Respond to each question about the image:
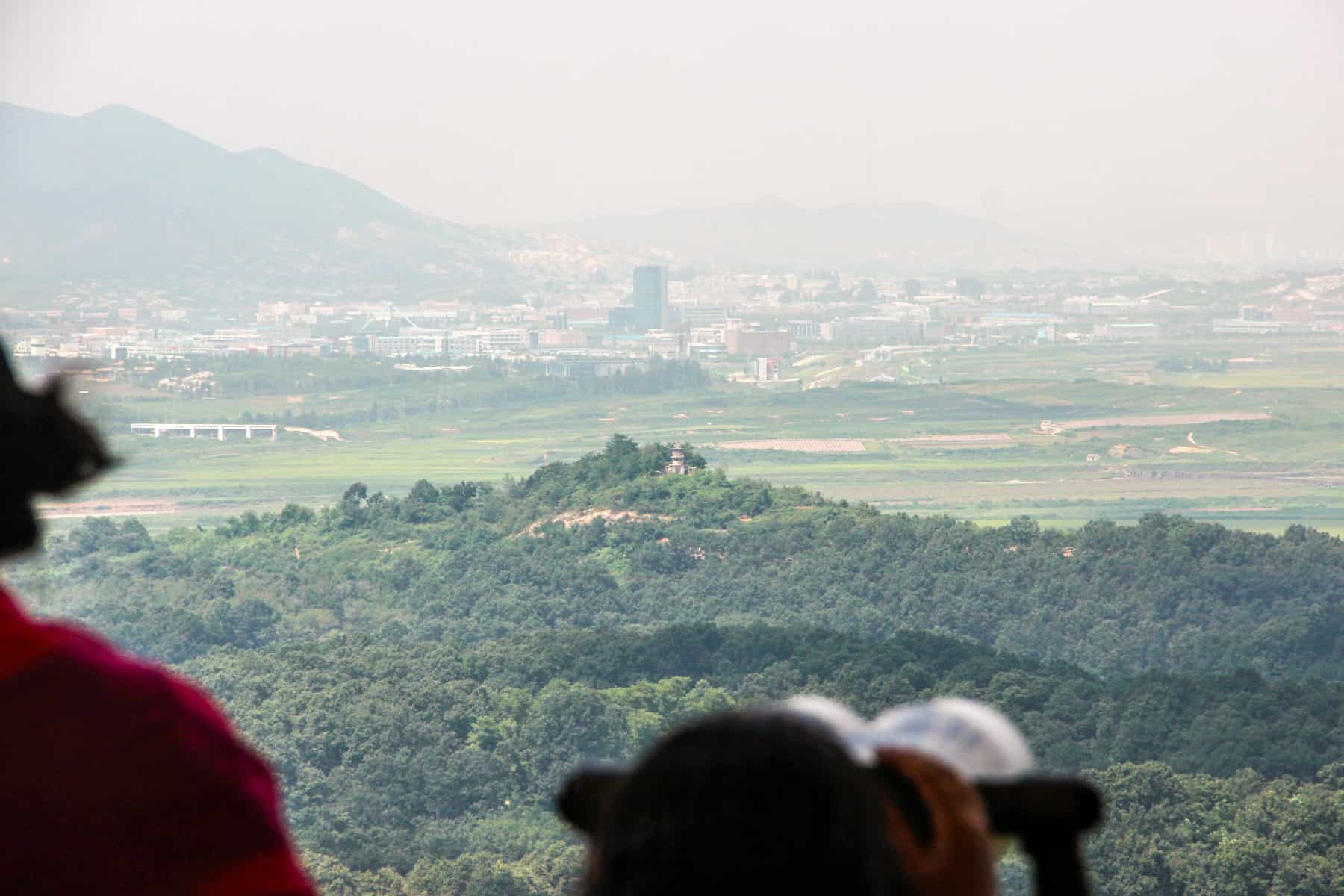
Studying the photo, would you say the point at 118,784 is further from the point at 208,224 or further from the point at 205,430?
the point at 208,224

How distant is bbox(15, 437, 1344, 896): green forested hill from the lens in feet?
39.8

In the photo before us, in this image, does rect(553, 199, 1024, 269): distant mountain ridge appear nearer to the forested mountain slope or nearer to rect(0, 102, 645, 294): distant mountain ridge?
rect(0, 102, 645, 294): distant mountain ridge

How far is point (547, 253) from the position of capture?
208ft

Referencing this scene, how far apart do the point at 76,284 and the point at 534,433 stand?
14826 millimetres

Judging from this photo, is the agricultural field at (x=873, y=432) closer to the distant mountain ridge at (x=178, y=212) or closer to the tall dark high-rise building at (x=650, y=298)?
the tall dark high-rise building at (x=650, y=298)

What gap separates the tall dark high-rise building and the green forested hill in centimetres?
2845

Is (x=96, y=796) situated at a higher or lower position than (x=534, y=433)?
higher

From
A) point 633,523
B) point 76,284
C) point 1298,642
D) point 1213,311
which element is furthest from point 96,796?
point 1213,311

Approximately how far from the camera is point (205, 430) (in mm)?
34906

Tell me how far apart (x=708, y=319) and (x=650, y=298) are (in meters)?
2.53

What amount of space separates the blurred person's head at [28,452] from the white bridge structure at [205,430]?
34.5 m

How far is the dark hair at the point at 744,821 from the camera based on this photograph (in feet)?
1.81

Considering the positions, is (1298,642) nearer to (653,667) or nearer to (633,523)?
(653,667)

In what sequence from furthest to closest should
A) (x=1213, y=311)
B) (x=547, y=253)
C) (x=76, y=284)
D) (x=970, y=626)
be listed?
1. (x=547, y=253)
2. (x=1213, y=311)
3. (x=76, y=284)
4. (x=970, y=626)
